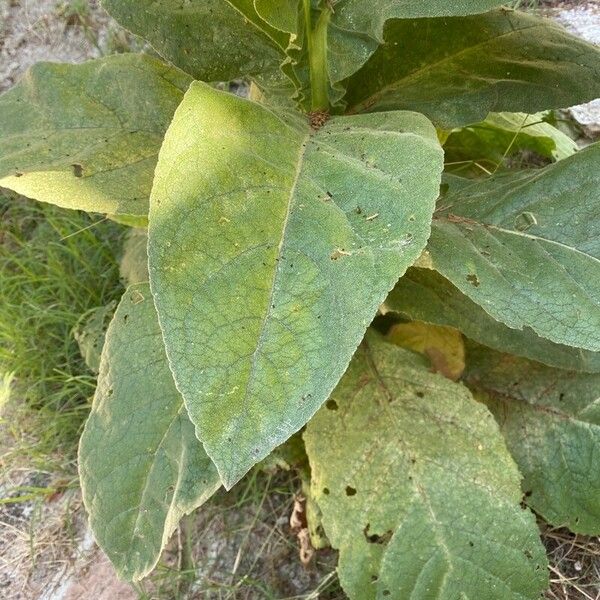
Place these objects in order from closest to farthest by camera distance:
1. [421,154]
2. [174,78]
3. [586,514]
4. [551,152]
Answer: [421,154] → [174,78] → [586,514] → [551,152]

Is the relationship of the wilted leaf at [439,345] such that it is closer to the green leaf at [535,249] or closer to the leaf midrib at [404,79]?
the green leaf at [535,249]

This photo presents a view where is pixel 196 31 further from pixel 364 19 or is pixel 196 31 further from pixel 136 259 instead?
pixel 136 259

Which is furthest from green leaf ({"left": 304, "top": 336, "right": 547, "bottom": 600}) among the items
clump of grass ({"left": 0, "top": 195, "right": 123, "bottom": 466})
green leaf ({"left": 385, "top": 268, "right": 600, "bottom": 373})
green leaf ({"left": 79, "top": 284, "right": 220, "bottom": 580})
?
clump of grass ({"left": 0, "top": 195, "right": 123, "bottom": 466})

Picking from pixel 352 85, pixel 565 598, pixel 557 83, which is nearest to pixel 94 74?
pixel 352 85

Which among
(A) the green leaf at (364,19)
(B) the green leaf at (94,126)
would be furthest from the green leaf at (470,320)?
(B) the green leaf at (94,126)

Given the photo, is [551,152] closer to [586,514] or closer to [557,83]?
[557,83]

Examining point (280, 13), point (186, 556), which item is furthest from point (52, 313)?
point (280, 13)

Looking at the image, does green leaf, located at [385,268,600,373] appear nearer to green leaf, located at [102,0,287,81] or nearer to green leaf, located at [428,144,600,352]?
green leaf, located at [428,144,600,352]
